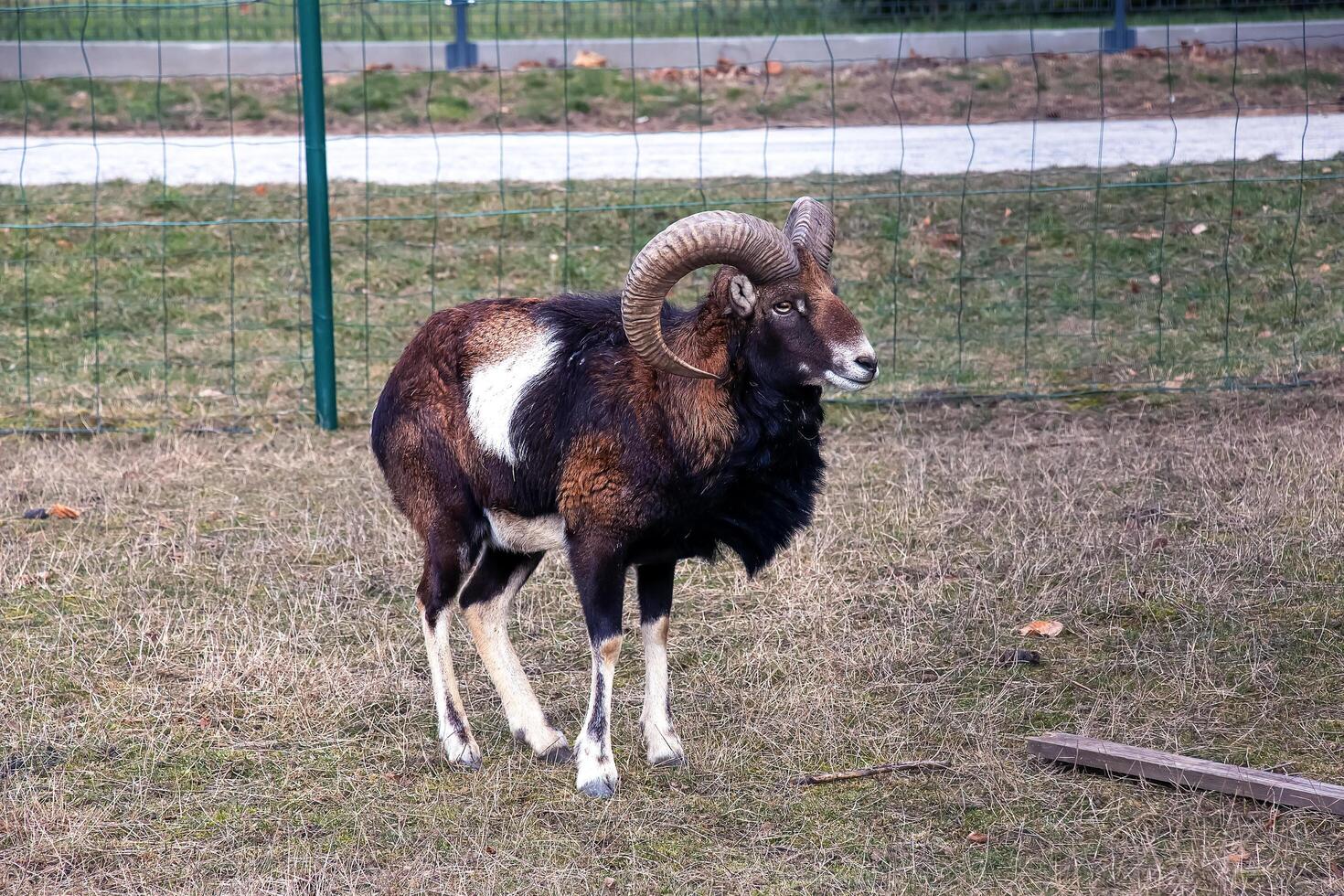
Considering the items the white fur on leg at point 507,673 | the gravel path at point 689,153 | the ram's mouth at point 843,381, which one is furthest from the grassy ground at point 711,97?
the ram's mouth at point 843,381

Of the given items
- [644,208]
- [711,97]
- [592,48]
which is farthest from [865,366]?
[592,48]

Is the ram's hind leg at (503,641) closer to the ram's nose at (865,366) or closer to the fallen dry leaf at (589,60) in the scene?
the ram's nose at (865,366)

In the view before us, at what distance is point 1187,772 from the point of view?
5.04m

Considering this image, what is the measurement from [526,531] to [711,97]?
1100 cm

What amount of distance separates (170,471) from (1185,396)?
5.94 metres

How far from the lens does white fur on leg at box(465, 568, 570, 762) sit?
18.2 ft

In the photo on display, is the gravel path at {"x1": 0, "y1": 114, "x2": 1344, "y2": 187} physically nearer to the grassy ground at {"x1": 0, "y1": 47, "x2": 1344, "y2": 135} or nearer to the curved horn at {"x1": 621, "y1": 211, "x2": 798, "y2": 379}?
the grassy ground at {"x1": 0, "y1": 47, "x2": 1344, "y2": 135}

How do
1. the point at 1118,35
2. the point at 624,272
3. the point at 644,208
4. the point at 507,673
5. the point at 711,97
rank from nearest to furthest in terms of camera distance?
the point at 507,673, the point at 624,272, the point at 644,208, the point at 711,97, the point at 1118,35

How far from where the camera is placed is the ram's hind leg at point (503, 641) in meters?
5.54

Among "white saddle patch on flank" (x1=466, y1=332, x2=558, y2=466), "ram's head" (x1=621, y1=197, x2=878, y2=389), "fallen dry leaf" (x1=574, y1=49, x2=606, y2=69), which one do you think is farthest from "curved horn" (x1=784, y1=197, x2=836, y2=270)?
"fallen dry leaf" (x1=574, y1=49, x2=606, y2=69)

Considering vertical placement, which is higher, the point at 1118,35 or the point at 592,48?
the point at 1118,35

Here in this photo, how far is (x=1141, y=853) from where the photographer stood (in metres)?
4.68

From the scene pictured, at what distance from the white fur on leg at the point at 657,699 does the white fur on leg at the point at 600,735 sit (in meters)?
0.25

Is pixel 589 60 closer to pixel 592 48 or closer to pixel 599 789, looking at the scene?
pixel 592 48
